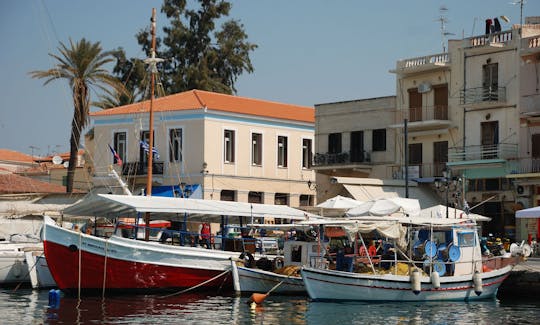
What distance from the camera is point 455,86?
49.8 meters

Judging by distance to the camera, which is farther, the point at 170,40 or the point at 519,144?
the point at 170,40

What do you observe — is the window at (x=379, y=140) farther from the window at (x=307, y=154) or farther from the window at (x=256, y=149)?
the window at (x=307, y=154)

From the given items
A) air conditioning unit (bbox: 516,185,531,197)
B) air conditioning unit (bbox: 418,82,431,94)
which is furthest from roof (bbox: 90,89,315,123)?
air conditioning unit (bbox: 516,185,531,197)

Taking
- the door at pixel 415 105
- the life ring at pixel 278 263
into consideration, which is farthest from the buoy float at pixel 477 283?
the door at pixel 415 105

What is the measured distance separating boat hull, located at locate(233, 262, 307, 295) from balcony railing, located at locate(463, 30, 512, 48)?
19.0 m

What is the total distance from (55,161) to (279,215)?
32862 mm

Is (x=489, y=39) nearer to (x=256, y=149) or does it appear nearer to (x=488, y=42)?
(x=488, y=42)

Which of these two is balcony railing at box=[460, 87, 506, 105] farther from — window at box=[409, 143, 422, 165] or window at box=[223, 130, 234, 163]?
window at box=[223, 130, 234, 163]

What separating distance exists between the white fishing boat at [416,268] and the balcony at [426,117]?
15.7 meters

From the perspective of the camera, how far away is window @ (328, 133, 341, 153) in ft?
181

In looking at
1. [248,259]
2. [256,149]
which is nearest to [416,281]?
[248,259]

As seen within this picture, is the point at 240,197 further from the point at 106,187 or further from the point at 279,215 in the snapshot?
the point at 279,215

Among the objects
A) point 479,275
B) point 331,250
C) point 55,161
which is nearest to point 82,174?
point 55,161

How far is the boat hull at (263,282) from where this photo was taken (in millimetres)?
34594
